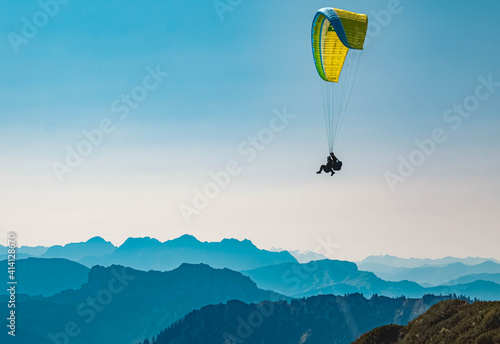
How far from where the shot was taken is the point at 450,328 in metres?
36.8

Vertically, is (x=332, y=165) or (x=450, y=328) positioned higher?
(x=332, y=165)

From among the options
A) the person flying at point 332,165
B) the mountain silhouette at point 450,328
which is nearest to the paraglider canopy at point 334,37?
the person flying at point 332,165

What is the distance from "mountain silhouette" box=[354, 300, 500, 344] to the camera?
1275 inches

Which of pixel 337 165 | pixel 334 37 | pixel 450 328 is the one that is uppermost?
pixel 334 37

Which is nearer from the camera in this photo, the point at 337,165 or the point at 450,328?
the point at 450,328

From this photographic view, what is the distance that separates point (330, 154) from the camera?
43.5 metres

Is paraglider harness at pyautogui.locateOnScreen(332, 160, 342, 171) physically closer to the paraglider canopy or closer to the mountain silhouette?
the paraglider canopy

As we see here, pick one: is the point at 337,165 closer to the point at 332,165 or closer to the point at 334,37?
the point at 332,165

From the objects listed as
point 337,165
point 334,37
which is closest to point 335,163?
point 337,165

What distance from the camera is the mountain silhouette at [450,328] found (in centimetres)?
3238

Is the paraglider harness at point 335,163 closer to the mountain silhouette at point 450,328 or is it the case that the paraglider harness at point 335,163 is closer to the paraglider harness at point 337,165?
the paraglider harness at point 337,165

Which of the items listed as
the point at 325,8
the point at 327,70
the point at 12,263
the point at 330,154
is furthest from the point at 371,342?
the point at 12,263

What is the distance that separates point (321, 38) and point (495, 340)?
93.1ft

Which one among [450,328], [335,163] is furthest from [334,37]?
[450,328]
